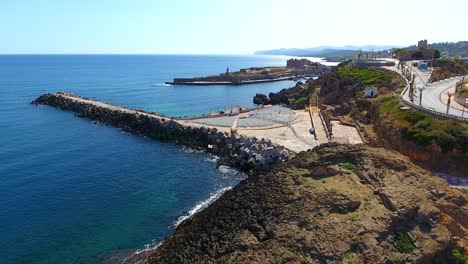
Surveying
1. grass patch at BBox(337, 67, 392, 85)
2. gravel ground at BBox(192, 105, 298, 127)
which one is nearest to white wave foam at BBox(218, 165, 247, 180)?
gravel ground at BBox(192, 105, 298, 127)

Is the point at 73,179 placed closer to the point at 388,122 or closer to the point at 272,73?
the point at 388,122

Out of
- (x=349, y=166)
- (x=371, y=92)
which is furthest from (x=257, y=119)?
(x=349, y=166)

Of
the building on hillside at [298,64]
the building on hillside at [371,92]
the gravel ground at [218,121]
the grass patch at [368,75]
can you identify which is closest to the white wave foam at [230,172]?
the gravel ground at [218,121]

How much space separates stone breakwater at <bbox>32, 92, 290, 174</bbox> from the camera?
3956 centimetres

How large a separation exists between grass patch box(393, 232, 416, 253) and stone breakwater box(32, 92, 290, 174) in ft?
56.6

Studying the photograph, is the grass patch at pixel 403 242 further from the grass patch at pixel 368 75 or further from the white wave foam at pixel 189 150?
the grass patch at pixel 368 75

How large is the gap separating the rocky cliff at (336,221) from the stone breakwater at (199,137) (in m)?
11.2

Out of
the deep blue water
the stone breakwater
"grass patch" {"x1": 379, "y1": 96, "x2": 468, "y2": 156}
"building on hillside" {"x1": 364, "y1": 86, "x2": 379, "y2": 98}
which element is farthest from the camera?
"building on hillside" {"x1": 364, "y1": 86, "x2": 379, "y2": 98}

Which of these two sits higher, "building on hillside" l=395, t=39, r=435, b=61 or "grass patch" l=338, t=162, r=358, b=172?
"building on hillside" l=395, t=39, r=435, b=61

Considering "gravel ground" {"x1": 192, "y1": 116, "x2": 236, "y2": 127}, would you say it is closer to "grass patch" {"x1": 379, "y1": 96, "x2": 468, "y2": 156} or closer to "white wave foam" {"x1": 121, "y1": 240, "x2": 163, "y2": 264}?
"grass patch" {"x1": 379, "y1": 96, "x2": 468, "y2": 156}

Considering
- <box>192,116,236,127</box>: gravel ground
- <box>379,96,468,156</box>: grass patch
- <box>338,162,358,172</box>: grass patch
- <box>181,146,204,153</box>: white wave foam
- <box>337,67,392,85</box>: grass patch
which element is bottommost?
<box>181,146,204,153</box>: white wave foam

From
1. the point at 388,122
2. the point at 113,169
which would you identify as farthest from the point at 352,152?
the point at 113,169

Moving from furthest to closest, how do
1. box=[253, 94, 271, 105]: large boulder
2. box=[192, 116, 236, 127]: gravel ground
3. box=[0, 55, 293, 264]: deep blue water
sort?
box=[253, 94, 271, 105]: large boulder, box=[192, 116, 236, 127]: gravel ground, box=[0, 55, 293, 264]: deep blue water

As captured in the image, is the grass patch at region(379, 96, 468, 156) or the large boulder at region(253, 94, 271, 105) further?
the large boulder at region(253, 94, 271, 105)
